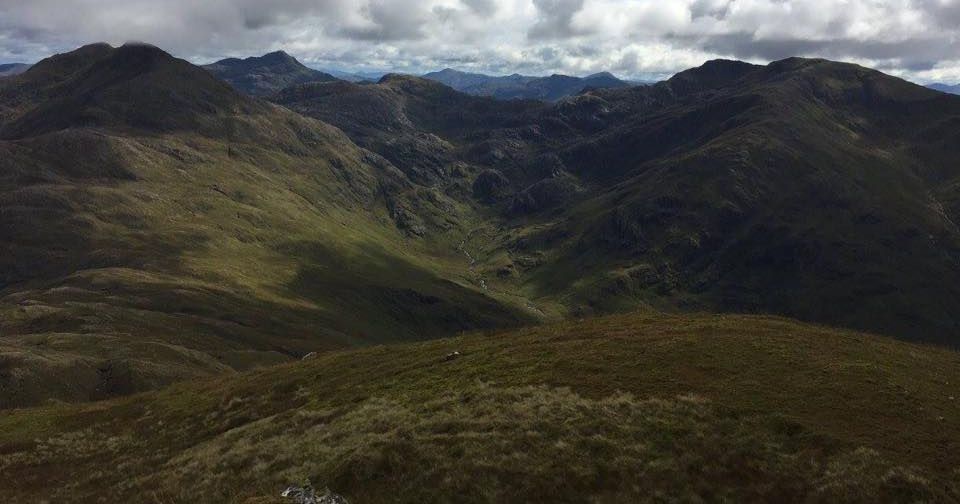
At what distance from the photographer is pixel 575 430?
1447 inches

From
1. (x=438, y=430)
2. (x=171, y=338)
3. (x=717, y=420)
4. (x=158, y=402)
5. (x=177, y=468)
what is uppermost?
(x=717, y=420)

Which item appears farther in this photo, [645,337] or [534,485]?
[645,337]

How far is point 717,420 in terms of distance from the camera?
1438 inches

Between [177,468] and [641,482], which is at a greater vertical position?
[641,482]

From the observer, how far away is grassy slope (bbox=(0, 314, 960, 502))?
104ft

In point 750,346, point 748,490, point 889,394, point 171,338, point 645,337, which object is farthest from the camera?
point 171,338

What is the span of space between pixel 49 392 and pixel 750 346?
5080 inches

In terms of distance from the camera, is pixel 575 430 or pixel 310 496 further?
pixel 575 430

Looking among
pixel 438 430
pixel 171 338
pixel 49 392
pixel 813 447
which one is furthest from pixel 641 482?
pixel 171 338

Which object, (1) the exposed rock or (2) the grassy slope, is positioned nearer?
(2) the grassy slope

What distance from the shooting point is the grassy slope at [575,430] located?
31641 millimetres

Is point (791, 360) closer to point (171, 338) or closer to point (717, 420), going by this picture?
point (717, 420)

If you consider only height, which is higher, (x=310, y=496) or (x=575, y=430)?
(x=575, y=430)

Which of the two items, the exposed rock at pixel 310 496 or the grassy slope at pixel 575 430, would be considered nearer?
the grassy slope at pixel 575 430
